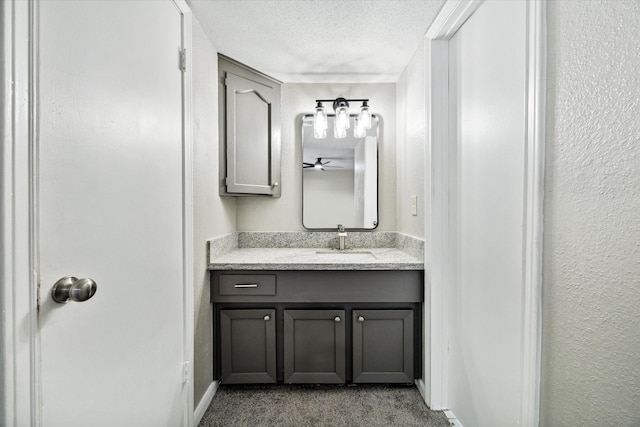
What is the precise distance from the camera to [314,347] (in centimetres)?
177

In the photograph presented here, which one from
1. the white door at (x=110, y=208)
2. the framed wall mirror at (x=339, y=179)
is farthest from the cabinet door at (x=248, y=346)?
the framed wall mirror at (x=339, y=179)

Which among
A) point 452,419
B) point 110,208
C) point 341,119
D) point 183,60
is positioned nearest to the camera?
point 110,208

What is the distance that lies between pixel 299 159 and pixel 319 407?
1710mm

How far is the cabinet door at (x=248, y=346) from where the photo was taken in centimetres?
175

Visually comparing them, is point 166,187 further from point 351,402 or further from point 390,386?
point 390,386

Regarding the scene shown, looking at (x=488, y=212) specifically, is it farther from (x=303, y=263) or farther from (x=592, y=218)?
(x=303, y=263)

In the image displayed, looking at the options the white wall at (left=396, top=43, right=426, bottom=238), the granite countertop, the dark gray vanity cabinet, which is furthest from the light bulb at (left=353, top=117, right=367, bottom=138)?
the dark gray vanity cabinet

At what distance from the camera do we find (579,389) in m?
0.76

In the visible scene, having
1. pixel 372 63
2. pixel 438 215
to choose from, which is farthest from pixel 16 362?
pixel 372 63

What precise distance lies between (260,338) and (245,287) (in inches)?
13.3

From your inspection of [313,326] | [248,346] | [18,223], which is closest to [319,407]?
[313,326]

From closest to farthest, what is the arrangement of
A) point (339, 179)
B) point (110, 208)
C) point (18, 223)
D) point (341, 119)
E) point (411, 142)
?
point (18, 223), point (110, 208), point (411, 142), point (341, 119), point (339, 179)

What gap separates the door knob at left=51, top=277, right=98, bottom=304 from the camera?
2.33ft

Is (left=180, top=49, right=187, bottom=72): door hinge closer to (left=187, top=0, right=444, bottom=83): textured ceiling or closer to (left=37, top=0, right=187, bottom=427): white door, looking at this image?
(left=37, top=0, right=187, bottom=427): white door
